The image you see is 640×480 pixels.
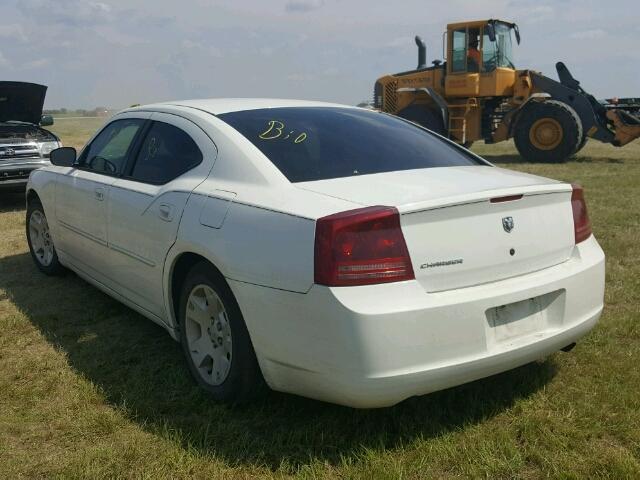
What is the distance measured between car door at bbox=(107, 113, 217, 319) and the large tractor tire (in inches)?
464

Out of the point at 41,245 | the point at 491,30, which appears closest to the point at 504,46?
the point at 491,30

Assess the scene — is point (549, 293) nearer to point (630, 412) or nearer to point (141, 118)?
point (630, 412)

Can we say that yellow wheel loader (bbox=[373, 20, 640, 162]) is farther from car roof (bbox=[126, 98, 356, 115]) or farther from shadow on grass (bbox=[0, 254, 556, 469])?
shadow on grass (bbox=[0, 254, 556, 469])

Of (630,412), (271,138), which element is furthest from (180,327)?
(630,412)

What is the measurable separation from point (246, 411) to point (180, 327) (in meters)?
0.60

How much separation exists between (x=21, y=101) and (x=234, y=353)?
28.2ft

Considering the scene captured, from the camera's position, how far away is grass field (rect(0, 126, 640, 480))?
255 cm

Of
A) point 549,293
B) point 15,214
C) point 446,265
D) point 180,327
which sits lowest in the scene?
point 15,214

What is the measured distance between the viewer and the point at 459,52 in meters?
14.7

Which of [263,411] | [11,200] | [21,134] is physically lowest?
[11,200]

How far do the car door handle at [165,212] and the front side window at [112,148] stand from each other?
826 mm

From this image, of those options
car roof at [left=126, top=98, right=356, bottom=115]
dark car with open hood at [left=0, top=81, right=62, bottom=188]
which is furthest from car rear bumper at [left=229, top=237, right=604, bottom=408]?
dark car with open hood at [left=0, top=81, right=62, bottom=188]

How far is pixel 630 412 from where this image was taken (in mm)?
2850

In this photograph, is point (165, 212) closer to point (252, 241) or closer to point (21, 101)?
point (252, 241)
